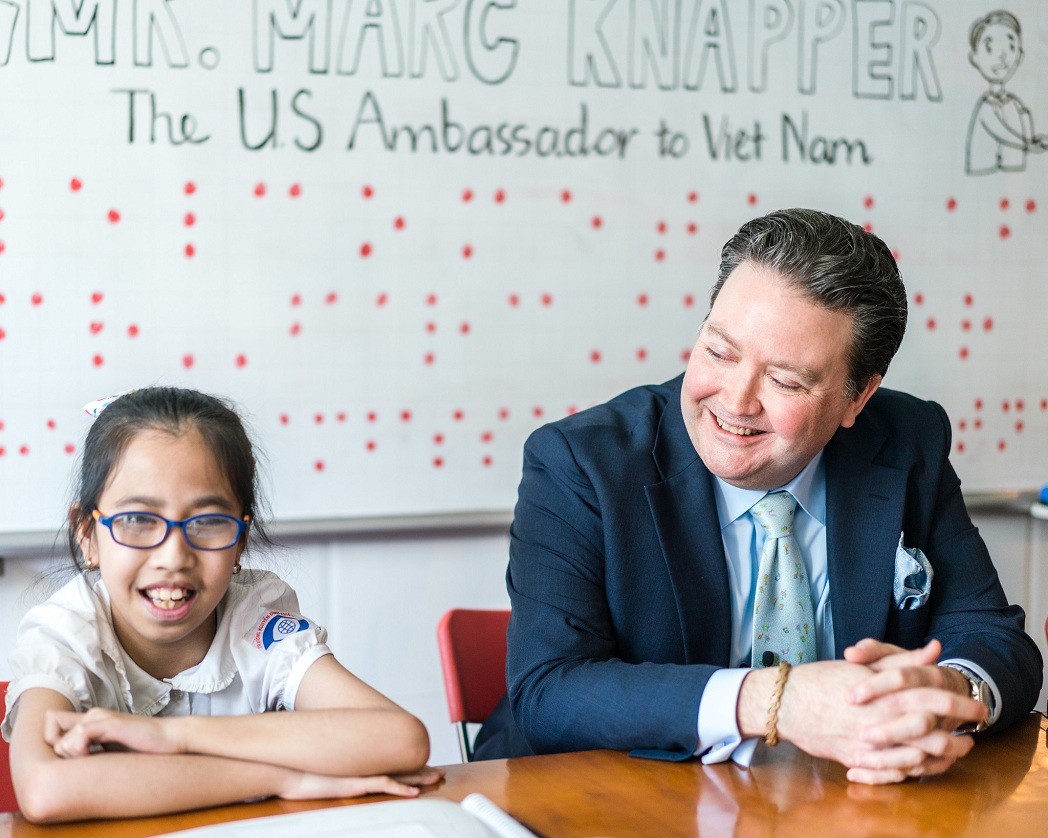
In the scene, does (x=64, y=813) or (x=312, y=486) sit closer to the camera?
(x=64, y=813)

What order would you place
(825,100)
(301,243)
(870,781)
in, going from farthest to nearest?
(825,100)
(301,243)
(870,781)

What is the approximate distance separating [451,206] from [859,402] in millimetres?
1074

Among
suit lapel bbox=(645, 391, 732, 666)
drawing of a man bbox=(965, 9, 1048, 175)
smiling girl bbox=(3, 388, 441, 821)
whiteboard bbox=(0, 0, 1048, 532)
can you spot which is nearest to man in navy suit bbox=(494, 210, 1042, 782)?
suit lapel bbox=(645, 391, 732, 666)

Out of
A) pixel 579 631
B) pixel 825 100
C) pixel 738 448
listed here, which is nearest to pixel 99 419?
pixel 579 631

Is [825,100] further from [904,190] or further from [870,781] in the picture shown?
[870,781]

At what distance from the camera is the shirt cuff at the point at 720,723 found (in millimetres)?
1336

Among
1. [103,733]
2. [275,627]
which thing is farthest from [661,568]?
[103,733]

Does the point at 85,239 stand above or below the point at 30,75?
below

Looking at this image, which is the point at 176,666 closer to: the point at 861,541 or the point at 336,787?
the point at 336,787

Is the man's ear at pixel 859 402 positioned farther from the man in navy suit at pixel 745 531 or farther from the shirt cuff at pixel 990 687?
the shirt cuff at pixel 990 687

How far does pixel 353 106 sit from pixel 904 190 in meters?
1.34

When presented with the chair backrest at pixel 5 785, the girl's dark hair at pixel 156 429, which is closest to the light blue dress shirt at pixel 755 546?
the girl's dark hair at pixel 156 429

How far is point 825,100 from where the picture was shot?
8.91 ft

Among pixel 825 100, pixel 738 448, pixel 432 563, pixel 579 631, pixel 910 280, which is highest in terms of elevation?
pixel 825 100
